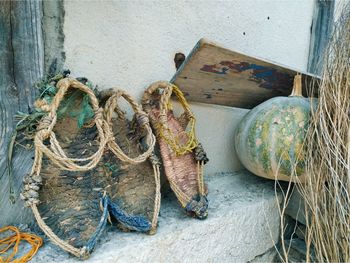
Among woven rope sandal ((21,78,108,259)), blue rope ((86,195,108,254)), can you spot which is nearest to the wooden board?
woven rope sandal ((21,78,108,259))

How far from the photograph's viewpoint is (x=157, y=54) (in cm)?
108

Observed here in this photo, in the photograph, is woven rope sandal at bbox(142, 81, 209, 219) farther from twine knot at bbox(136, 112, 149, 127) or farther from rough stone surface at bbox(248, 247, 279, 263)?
rough stone surface at bbox(248, 247, 279, 263)

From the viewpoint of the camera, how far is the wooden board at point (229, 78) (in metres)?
0.92

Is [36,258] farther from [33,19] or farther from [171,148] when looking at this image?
[33,19]

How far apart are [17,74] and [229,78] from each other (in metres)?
0.69

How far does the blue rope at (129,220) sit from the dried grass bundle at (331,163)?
0.48m

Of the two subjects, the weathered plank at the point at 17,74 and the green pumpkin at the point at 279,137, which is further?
the green pumpkin at the point at 279,137

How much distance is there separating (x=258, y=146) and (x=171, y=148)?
0.32m

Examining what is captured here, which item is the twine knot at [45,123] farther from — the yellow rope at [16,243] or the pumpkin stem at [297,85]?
the pumpkin stem at [297,85]

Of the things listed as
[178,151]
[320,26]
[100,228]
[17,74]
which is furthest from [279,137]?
[320,26]

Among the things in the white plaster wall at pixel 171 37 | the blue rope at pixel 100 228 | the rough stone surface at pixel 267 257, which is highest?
the white plaster wall at pixel 171 37

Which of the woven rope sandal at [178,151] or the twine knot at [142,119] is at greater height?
the twine knot at [142,119]

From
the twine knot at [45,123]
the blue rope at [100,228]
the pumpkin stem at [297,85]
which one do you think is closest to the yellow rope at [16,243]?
the blue rope at [100,228]

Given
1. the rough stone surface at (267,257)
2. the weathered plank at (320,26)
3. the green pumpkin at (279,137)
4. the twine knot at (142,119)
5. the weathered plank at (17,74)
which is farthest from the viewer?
the weathered plank at (320,26)
